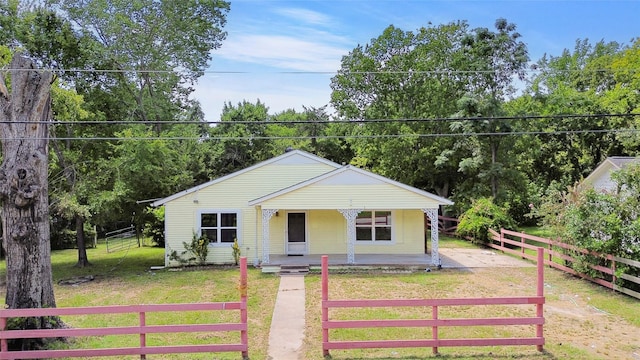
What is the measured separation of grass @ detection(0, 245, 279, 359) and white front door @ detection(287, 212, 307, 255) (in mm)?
2326

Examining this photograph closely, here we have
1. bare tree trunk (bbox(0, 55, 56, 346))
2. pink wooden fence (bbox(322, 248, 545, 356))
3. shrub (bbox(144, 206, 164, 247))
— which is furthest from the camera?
shrub (bbox(144, 206, 164, 247))

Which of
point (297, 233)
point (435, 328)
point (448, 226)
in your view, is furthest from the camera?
point (448, 226)

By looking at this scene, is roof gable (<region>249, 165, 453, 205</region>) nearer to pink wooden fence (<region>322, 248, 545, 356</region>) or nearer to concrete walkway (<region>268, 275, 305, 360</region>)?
concrete walkway (<region>268, 275, 305, 360</region>)

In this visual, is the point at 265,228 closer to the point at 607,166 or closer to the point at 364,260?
the point at 364,260

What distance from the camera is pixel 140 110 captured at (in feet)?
79.0

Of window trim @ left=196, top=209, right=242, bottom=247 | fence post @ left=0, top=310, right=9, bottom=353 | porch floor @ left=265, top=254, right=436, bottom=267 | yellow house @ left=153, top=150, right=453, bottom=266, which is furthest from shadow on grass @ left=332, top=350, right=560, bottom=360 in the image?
window trim @ left=196, top=209, right=242, bottom=247

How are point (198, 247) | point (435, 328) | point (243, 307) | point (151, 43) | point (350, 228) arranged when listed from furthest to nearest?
1. point (151, 43)
2. point (198, 247)
3. point (350, 228)
4. point (435, 328)
5. point (243, 307)

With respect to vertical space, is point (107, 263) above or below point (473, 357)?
below

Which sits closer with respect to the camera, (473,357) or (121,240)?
(473,357)

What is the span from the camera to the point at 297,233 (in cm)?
1822

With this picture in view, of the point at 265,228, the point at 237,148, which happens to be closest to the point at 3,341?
the point at 265,228

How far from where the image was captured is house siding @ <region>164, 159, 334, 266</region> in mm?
17297

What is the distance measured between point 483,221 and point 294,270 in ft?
34.7

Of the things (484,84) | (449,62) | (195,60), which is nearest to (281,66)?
(195,60)
